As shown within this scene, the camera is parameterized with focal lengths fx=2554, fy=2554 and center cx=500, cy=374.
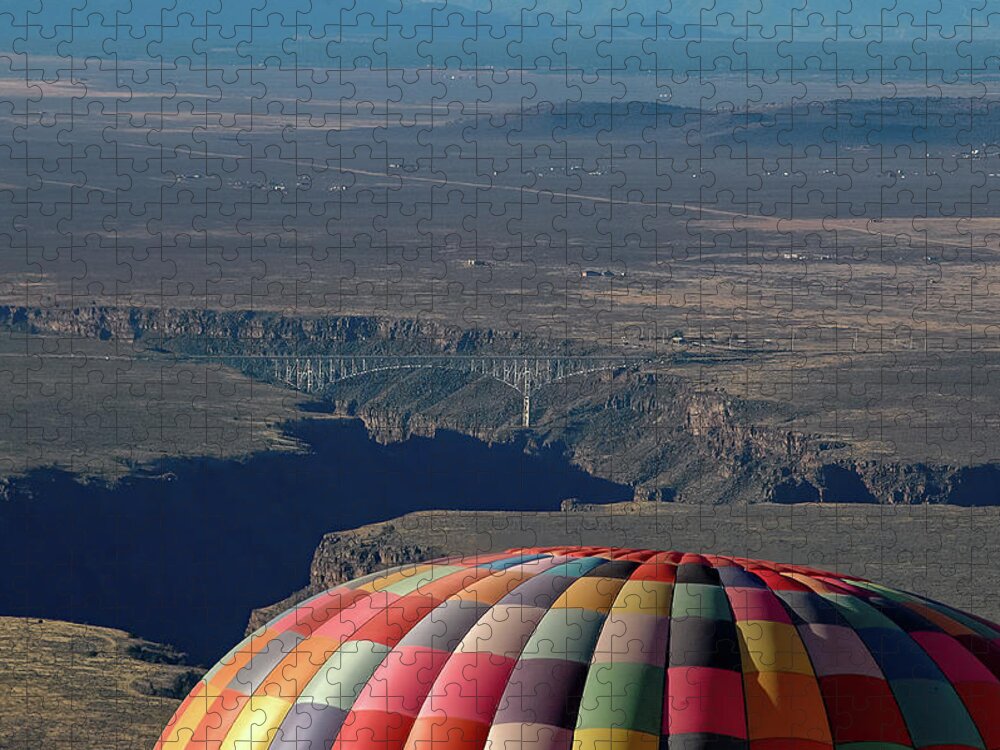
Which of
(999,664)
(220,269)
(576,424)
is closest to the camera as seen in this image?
(999,664)

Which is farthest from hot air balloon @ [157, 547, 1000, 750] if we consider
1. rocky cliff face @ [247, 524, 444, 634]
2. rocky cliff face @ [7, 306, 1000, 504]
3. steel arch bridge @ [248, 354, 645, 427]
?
steel arch bridge @ [248, 354, 645, 427]

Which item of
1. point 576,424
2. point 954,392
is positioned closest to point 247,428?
point 576,424

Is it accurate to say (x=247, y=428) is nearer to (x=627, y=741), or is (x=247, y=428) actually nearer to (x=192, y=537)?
(x=192, y=537)

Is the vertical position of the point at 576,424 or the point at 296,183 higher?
the point at 296,183

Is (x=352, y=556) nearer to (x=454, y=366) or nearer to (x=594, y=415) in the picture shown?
(x=594, y=415)

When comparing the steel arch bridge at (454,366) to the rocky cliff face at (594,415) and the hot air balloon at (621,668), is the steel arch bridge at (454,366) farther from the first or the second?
the hot air balloon at (621,668)
